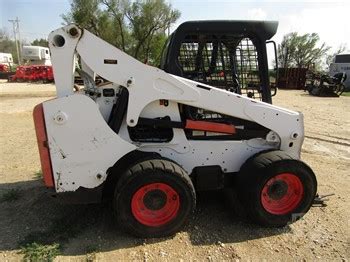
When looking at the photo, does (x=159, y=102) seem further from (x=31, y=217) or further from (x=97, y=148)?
(x=31, y=217)

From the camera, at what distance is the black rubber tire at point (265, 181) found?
3.81 meters

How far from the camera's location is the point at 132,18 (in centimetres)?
3603

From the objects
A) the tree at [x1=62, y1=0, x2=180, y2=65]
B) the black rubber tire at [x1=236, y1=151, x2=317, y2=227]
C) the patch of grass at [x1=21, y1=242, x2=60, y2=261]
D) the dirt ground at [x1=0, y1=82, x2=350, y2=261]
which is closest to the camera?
the patch of grass at [x1=21, y1=242, x2=60, y2=261]

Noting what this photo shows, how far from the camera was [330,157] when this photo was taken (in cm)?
702

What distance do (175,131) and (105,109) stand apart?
82 cm

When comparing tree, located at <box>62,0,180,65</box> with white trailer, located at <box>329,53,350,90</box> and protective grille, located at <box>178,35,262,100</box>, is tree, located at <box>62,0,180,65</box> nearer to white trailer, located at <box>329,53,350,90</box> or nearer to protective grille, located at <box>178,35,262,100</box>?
white trailer, located at <box>329,53,350,90</box>

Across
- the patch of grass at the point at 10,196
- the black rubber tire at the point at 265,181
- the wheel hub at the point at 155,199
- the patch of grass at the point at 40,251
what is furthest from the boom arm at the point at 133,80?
the patch of grass at the point at 10,196

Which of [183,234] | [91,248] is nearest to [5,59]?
[91,248]

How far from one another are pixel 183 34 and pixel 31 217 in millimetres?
2778

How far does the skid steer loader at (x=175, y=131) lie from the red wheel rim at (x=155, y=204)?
1 centimetres

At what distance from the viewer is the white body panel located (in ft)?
11.6

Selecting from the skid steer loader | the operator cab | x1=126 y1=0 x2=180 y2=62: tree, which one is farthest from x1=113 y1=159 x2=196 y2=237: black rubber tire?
x1=126 y1=0 x2=180 y2=62: tree

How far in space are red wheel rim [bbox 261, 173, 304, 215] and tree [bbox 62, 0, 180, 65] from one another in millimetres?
32091

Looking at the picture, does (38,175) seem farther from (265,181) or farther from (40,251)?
(265,181)
